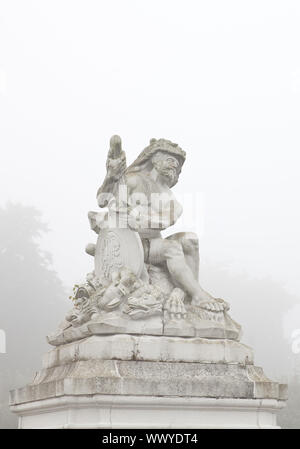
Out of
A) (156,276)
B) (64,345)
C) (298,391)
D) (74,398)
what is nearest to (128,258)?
(156,276)

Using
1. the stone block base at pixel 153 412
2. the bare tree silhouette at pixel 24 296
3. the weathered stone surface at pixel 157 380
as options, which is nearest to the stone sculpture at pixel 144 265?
the weathered stone surface at pixel 157 380

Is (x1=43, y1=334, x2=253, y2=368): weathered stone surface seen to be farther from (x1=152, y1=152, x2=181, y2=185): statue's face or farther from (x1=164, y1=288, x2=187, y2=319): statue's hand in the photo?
(x1=152, y1=152, x2=181, y2=185): statue's face

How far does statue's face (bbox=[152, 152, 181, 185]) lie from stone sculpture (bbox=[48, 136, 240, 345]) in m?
0.01

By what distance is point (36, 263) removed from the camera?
111 feet

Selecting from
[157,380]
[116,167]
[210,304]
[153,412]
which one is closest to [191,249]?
[210,304]

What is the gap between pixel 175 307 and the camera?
7719 millimetres

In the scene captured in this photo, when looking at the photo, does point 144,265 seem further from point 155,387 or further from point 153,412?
point 153,412

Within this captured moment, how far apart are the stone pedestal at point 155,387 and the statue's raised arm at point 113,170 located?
1.89m

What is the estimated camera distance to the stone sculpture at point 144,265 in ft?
24.9

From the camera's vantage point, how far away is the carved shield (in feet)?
26.1

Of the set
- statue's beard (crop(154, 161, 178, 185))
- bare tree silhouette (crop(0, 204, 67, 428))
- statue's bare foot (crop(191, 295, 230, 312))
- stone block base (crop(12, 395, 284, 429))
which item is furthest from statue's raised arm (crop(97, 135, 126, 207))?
bare tree silhouette (crop(0, 204, 67, 428))

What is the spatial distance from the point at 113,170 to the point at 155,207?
683 millimetres

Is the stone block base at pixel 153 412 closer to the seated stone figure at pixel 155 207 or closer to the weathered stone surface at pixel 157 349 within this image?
the weathered stone surface at pixel 157 349
